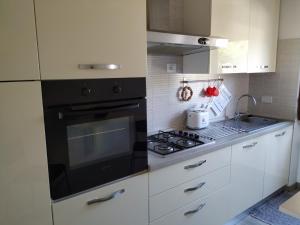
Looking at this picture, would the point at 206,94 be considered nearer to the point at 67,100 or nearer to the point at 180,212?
the point at 180,212

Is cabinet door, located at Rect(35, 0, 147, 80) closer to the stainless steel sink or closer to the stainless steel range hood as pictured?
the stainless steel range hood

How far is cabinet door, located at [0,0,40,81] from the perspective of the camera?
991mm

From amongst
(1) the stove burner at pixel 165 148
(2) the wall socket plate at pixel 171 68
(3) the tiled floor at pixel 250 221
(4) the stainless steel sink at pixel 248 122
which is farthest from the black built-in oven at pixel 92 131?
(3) the tiled floor at pixel 250 221

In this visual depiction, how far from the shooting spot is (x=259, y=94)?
10.1 ft

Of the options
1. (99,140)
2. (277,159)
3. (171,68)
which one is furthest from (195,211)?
(277,159)

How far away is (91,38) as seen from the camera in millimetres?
Answer: 1231

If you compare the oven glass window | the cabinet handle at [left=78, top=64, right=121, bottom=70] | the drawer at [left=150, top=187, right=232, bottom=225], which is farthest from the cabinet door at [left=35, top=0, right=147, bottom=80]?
the drawer at [left=150, top=187, right=232, bottom=225]

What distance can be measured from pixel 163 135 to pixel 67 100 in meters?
1.13

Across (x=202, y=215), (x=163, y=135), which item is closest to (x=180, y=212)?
(x=202, y=215)

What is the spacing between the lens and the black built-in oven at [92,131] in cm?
118

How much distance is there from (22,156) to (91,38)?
617 mm

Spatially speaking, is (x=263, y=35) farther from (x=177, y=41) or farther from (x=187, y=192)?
(x=187, y=192)

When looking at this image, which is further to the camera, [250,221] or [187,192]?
[250,221]

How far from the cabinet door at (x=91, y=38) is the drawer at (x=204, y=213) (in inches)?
39.3
